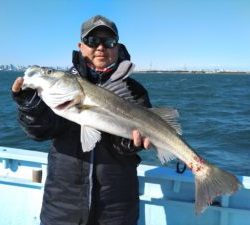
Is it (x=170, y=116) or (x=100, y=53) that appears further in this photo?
(x=170, y=116)

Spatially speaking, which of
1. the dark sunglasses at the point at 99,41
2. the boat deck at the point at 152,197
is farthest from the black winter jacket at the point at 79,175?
the boat deck at the point at 152,197

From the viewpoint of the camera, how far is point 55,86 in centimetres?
367

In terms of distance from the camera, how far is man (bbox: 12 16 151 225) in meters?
3.61

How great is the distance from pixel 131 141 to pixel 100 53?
0.86 meters

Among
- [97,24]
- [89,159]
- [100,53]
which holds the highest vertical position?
[97,24]

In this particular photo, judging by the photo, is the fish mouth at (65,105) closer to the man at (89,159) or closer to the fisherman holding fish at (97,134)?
the fisherman holding fish at (97,134)

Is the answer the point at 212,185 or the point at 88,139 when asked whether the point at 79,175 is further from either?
the point at 212,185

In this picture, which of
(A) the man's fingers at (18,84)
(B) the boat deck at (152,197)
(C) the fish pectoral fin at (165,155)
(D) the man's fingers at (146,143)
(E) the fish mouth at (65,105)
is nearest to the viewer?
(A) the man's fingers at (18,84)

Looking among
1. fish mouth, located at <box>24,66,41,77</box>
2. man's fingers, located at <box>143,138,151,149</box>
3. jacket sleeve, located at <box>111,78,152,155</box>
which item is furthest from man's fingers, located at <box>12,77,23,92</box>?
man's fingers, located at <box>143,138,151,149</box>

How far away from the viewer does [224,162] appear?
12.5 m

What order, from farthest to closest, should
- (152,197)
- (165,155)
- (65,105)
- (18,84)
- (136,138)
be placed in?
(152,197) → (165,155) → (136,138) → (65,105) → (18,84)

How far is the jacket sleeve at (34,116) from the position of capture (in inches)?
138

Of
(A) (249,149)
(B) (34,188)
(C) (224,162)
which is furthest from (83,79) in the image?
(A) (249,149)

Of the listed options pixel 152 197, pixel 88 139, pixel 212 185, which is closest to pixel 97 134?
pixel 88 139
